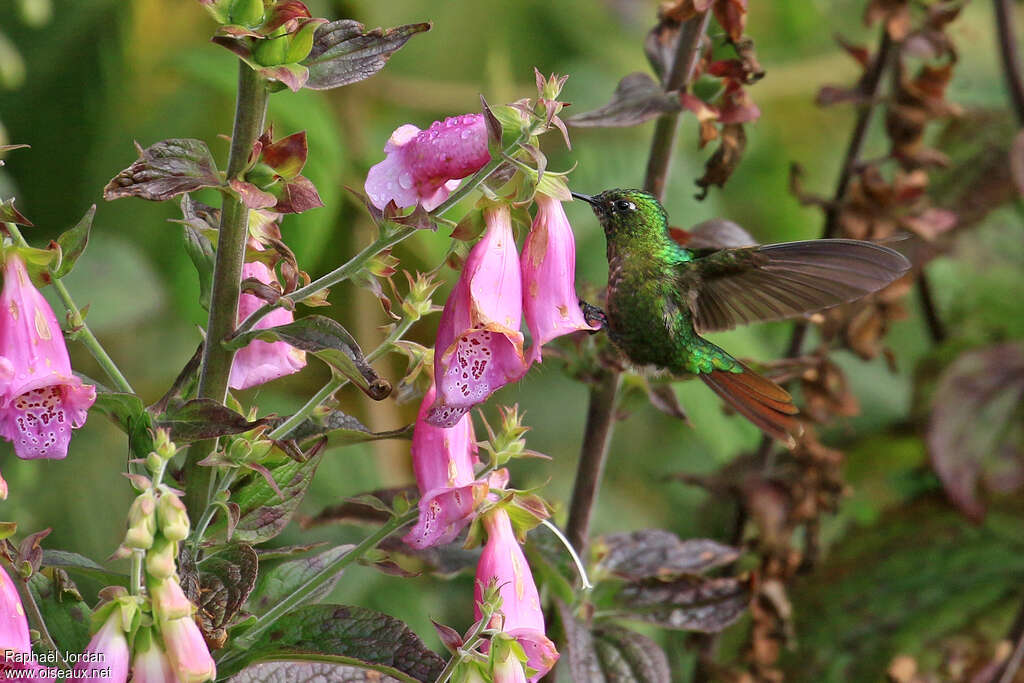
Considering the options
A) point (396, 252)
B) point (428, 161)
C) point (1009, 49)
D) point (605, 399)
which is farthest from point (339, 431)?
point (1009, 49)

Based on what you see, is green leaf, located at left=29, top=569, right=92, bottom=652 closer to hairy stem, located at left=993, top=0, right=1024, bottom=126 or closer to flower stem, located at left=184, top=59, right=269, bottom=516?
flower stem, located at left=184, top=59, right=269, bottom=516

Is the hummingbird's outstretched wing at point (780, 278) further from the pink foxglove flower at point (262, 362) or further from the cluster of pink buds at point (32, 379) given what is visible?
the cluster of pink buds at point (32, 379)

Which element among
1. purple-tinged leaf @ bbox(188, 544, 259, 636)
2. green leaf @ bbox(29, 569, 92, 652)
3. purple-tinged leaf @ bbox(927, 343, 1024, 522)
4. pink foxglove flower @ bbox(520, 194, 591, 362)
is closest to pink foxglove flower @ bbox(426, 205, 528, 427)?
pink foxglove flower @ bbox(520, 194, 591, 362)

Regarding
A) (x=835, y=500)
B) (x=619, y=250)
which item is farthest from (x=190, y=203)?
(x=835, y=500)

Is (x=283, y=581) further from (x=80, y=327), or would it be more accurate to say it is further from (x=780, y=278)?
(x=780, y=278)

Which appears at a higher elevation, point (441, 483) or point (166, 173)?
point (166, 173)

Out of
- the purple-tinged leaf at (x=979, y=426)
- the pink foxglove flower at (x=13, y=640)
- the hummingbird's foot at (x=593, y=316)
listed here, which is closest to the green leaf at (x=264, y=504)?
the pink foxglove flower at (x=13, y=640)
